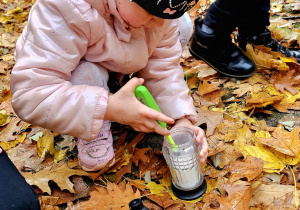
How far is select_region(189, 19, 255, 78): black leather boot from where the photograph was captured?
7.57ft

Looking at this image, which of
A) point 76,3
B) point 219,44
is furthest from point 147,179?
point 219,44

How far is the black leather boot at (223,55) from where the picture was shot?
2.31 m

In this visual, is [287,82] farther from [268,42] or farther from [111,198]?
[111,198]

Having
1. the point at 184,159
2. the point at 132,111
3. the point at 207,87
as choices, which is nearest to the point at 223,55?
the point at 207,87

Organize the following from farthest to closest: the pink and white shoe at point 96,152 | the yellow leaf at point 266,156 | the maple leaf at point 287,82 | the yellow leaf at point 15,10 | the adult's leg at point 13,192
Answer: the yellow leaf at point 15,10
the maple leaf at point 287,82
the pink and white shoe at point 96,152
the yellow leaf at point 266,156
the adult's leg at point 13,192

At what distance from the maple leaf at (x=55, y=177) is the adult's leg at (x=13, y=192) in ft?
1.51

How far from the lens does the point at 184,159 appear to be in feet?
4.77

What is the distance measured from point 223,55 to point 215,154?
93 centimetres

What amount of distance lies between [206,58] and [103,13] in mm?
1203

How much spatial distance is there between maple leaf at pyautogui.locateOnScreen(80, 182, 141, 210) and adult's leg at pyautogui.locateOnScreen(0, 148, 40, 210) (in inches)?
15.7

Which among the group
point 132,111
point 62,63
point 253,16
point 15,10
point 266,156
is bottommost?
point 15,10

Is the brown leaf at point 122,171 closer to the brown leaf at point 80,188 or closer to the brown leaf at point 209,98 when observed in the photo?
the brown leaf at point 80,188

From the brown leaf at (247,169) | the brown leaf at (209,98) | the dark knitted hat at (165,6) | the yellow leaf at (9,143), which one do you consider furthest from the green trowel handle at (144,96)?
the yellow leaf at (9,143)

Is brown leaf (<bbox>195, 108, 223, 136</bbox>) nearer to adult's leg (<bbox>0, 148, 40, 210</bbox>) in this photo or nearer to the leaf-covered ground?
the leaf-covered ground
